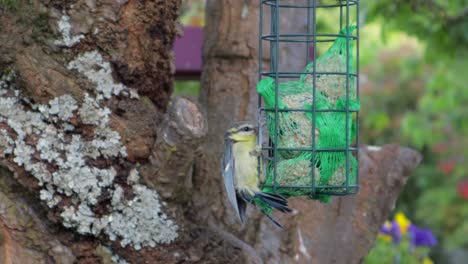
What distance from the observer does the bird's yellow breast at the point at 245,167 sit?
3.43 metres

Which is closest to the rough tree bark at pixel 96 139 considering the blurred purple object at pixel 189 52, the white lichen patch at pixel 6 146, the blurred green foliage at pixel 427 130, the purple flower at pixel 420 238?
the white lichen patch at pixel 6 146

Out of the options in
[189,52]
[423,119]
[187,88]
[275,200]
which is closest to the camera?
[275,200]

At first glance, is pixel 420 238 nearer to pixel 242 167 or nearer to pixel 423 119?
pixel 242 167

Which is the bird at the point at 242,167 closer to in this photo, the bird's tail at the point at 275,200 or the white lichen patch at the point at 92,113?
the bird's tail at the point at 275,200

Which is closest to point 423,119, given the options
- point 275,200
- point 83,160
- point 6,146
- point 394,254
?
point 394,254

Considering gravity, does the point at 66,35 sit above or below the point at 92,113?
above

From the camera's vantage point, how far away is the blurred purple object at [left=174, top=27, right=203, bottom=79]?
5336 mm

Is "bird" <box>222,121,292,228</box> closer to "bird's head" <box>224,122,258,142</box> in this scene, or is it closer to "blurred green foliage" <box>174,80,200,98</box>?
"bird's head" <box>224,122,258,142</box>

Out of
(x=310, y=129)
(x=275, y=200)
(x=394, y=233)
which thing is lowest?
(x=394, y=233)

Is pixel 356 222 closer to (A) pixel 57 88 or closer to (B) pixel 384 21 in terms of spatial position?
(A) pixel 57 88

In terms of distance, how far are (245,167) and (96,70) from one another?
2.42 feet

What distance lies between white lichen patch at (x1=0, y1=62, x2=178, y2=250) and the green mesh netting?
1.78ft

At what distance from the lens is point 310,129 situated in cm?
335

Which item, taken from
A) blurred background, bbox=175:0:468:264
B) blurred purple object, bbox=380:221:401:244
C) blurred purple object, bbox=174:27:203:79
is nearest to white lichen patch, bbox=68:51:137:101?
blurred purple object, bbox=174:27:203:79
